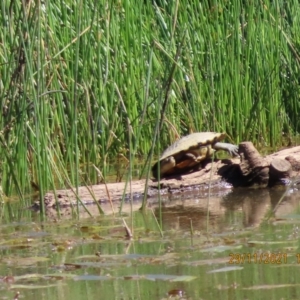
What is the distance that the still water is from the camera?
3.37 metres

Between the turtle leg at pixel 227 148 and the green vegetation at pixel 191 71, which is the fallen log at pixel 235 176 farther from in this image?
the green vegetation at pixel 191 71

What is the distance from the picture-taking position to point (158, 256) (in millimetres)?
3975

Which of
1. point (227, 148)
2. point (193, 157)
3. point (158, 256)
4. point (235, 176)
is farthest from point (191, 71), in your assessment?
point (158, 256)

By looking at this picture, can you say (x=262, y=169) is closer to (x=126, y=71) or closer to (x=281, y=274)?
(x=126, y=71)

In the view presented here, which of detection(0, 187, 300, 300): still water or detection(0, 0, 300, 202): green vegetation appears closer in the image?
detection(0, 187, 300, 300): still water

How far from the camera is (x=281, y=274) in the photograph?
11.4ft

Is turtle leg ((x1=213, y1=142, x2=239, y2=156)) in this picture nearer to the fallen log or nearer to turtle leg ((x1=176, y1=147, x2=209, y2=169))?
turtle leg ((x1=176, y1=147, x2=209, y2=169))

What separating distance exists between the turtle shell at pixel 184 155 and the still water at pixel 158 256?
0.95 m

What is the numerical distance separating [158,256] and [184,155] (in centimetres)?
256
